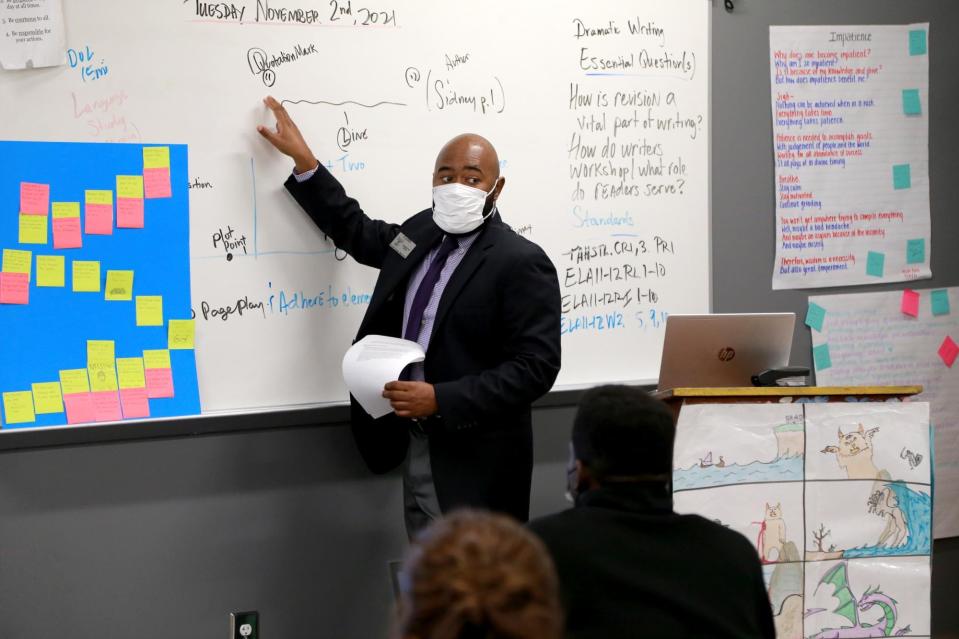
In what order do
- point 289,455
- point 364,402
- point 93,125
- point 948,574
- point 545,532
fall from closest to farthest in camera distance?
point 545,532 < point 364,402 < point 93,125 < point 289,455 < point 948,574

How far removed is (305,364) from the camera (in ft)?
9.10

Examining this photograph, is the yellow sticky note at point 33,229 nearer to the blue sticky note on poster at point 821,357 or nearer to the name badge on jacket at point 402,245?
the name badge on jacket at point 402,245

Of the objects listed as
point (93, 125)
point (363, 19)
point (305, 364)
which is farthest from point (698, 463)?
point (93, 125)

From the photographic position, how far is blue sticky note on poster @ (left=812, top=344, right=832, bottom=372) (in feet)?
11.1

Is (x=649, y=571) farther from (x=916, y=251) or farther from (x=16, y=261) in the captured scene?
(x=916, y=251)

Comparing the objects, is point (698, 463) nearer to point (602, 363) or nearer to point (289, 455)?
point (602, 363)

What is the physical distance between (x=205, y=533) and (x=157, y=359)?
54cm

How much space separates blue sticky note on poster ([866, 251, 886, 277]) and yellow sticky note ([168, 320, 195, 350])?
240 cm

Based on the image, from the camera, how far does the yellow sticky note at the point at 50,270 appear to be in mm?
2549

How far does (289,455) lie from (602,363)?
1079mm

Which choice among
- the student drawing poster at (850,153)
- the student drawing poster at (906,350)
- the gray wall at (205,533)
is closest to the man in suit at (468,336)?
the gray wall at (205,533)

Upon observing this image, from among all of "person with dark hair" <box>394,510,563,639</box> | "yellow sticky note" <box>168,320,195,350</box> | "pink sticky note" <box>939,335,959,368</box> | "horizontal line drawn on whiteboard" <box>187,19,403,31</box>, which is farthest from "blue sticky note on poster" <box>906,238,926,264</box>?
"person with dark hair" <box>394,510,563,639</box>

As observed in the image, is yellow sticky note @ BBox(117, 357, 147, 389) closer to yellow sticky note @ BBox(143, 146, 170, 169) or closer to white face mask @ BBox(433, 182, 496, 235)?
yellow sticky note @ BBox(143, 146, 170, 169)

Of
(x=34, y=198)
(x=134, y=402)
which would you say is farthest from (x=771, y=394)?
(x=34, y=198)
